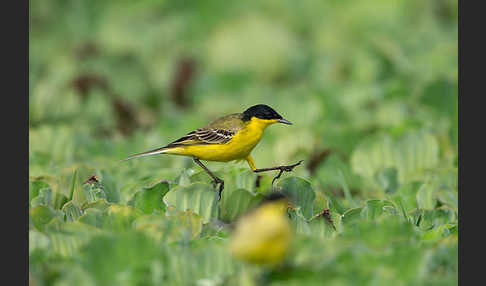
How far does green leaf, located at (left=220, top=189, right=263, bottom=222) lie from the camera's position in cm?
356

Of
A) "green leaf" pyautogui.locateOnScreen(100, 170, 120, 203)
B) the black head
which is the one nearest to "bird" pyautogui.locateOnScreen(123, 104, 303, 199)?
the black head

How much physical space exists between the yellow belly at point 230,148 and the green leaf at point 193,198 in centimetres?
95

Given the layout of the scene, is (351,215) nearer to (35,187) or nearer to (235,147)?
(235,147)

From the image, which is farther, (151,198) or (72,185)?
(72,185)

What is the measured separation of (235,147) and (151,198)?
3.23ft

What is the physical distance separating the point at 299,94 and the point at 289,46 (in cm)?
159

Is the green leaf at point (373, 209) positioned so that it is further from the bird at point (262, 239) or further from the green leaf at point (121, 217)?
the bird at point (262, 239)

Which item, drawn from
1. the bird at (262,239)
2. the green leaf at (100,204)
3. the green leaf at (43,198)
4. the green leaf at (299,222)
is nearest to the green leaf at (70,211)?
the green leaf at (100,204)

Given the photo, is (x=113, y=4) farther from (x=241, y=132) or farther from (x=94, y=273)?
(x=94, y=273)

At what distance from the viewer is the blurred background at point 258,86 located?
4941mm

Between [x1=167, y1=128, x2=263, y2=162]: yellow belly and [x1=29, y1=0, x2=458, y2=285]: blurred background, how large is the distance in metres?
0.16

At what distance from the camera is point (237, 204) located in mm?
3592

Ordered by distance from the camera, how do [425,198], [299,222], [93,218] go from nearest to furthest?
1. [93,218]
2. [299,222]
3. [425,198]

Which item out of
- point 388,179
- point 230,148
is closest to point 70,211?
point 230,148
